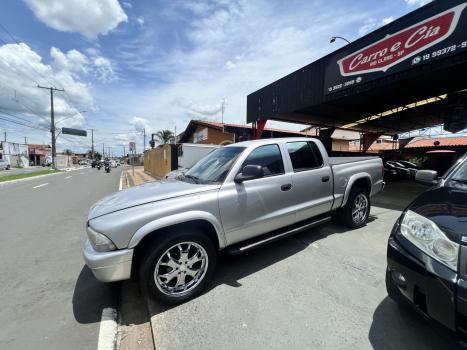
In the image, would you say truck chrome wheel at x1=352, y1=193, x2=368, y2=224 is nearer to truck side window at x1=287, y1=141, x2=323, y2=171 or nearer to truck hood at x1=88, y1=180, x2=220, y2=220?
truck side window at x1=287, y1=141, x2=323, y2=171

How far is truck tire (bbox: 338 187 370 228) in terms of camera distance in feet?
15.8

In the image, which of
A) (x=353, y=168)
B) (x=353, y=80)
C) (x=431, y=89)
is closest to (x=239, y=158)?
(x=353, y=168)

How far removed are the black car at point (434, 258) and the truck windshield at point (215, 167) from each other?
202 cm

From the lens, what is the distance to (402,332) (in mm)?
2227

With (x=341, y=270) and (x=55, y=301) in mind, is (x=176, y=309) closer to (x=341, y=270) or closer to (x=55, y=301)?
(x=55, y=301)

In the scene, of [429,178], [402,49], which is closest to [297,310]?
[429,178]

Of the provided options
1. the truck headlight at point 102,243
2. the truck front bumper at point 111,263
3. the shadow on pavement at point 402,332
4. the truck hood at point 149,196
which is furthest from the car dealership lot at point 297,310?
the truck hood at point 149,196

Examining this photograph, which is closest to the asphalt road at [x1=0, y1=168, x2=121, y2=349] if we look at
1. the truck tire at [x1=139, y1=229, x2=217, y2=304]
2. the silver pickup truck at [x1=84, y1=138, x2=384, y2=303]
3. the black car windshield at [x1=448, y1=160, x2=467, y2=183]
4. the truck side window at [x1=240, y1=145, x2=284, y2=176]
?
the silver pickup truck at [x1=84, y1=138, x2=384, y2=303]

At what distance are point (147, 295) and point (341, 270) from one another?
2525 mm

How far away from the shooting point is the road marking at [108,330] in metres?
2.23

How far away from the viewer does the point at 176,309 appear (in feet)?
8.96

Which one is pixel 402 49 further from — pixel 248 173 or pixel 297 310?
pixel 297 310

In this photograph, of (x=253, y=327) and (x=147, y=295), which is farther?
(x=147, y=295)

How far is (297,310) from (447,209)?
1673 mm
